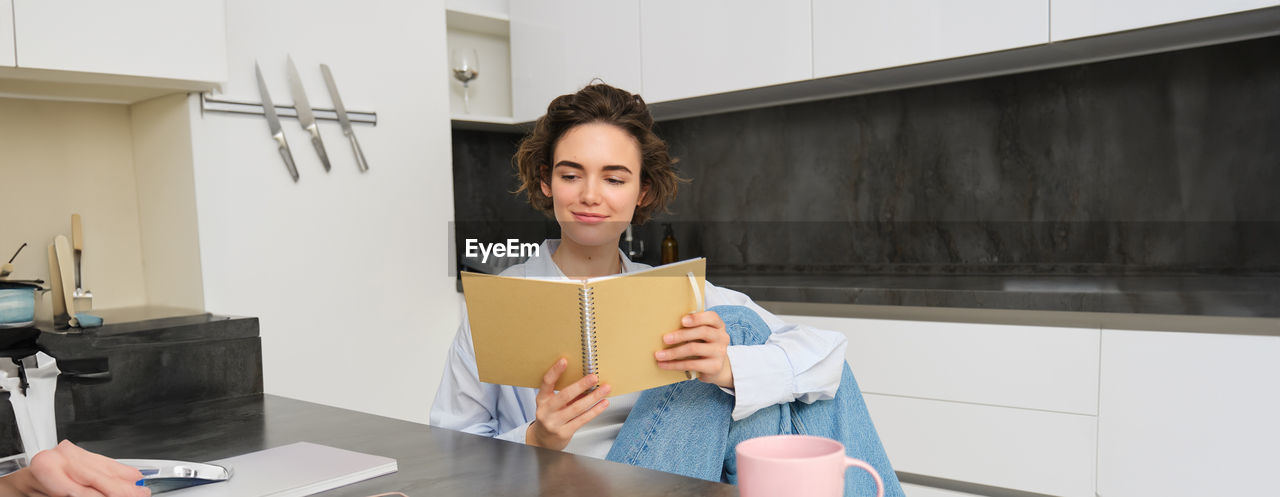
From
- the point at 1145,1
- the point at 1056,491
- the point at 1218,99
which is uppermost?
the point at 1145,1

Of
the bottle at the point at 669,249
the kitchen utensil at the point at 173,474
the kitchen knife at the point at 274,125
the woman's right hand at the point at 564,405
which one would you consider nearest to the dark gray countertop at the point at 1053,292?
the bottle at the point at 669,249

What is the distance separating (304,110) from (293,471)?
1.74 meters

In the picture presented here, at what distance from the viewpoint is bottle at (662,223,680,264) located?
10.0 ft

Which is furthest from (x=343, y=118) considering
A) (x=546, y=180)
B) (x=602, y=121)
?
(x=602, y=121)

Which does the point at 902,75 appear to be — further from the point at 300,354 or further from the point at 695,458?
the point at 300,354

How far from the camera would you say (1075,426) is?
175 centimetres

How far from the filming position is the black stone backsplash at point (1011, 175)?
204 centimetres

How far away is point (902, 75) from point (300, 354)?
181 centimetres

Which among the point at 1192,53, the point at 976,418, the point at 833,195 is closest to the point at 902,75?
the point at 833,195

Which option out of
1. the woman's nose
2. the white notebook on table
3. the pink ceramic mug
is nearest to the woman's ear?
the woman's nose

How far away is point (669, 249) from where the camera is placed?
306 cm

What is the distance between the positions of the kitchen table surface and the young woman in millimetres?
Answer: 118

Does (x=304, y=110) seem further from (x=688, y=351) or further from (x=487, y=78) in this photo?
(x=688, y=351)

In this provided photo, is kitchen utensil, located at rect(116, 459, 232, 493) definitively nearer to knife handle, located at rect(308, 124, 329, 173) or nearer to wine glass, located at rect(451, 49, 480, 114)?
knife handle, located at rect(308, 124, 329, 173)
